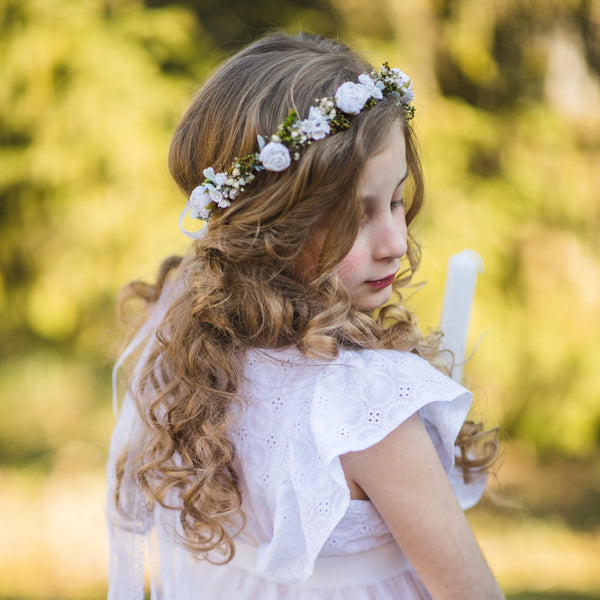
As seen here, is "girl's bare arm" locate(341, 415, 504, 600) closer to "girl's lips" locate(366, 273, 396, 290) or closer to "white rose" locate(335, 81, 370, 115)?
"girl's lips" locate(366, 273, 396, 290)

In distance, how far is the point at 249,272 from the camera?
1.23m

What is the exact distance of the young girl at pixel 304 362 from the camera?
1.09 metres

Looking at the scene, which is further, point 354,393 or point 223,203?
point 223,203

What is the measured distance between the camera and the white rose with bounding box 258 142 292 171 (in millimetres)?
1110

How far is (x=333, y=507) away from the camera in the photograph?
108 cm

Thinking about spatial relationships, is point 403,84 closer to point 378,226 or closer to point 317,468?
point 378,226

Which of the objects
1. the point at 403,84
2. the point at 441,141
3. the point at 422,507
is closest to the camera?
the point at 422,507

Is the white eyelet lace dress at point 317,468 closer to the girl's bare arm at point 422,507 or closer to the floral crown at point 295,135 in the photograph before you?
the girl's bare arm at point 422,507

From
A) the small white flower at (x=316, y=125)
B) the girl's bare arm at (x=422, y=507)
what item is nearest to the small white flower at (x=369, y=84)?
the small white flower at (x=316, y=125)

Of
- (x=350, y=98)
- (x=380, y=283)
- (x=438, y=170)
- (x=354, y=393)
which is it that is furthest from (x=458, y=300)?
(x=438, y=170)

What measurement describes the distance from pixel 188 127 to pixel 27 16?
10.2 feet

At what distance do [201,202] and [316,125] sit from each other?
26 cm

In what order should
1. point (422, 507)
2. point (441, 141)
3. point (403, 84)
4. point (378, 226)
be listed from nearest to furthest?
point (422, 507) → point (378, 226) → point (403, 84) → point (441, 141)

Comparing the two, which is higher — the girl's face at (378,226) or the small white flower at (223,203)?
the small white flower at (223,203)
